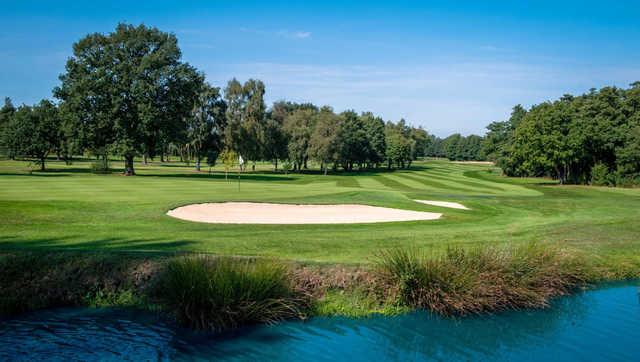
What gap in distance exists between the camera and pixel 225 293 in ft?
37.9

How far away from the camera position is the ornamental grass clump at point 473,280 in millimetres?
12812

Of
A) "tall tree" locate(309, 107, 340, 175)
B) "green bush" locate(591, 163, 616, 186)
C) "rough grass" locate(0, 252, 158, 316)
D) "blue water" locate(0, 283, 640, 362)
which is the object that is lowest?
"blue water" locate(0, 283, 640, 362)

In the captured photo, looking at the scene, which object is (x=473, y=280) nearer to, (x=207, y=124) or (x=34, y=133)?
(x=34, y=133)

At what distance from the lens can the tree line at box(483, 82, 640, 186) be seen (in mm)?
60312

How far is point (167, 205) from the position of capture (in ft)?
85.8

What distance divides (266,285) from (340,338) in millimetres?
2093

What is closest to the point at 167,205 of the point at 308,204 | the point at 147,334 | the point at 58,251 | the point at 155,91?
the point at 308,204

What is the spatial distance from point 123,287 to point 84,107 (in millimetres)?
46909

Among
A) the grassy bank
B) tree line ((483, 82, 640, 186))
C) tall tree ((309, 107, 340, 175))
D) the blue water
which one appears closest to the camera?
the blue water

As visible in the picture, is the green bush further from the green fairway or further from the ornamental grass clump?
the ornamental grass clump

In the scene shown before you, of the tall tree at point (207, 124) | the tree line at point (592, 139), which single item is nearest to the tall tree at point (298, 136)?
the tall tree at point (207, 124)

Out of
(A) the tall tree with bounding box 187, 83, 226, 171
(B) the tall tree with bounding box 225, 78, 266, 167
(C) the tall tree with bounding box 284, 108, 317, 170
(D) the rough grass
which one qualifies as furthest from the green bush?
(D) the rough grass

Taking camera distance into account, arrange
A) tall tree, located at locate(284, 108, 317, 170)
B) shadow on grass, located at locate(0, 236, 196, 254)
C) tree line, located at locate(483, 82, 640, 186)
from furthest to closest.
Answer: tall tree, located at locate(284, 108, 317, 170) → tree line, located at locate(483, 82, 640, 186) → shadow on grass, located at locate(0, 236, 196, 254)

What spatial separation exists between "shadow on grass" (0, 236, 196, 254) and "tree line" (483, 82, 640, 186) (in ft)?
176
